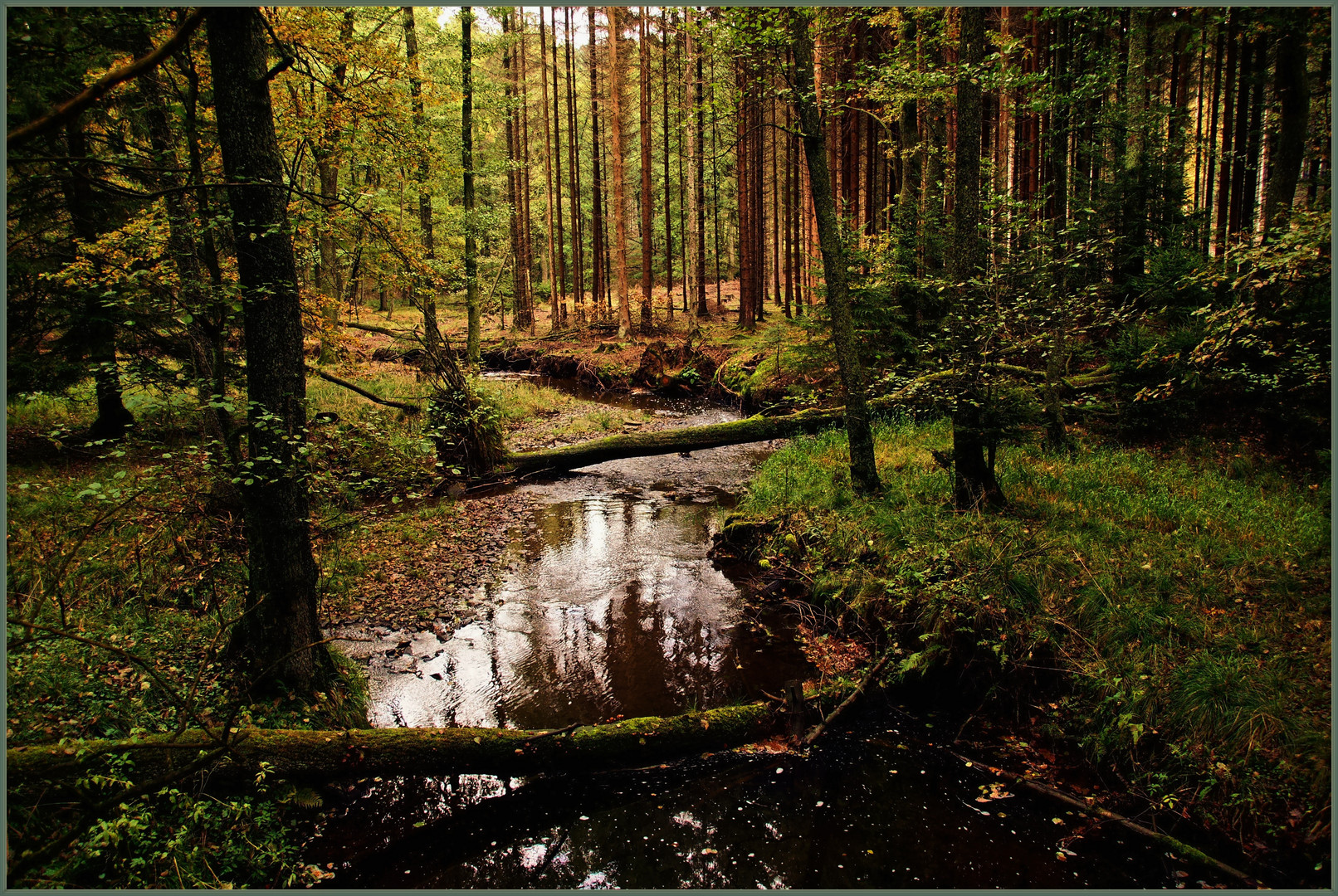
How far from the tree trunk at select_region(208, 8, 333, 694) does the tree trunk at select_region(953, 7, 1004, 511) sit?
6944mm

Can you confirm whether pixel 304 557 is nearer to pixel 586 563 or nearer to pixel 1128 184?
pixel 586 563

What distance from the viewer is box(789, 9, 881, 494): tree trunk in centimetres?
777

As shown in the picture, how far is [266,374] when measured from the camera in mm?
4812

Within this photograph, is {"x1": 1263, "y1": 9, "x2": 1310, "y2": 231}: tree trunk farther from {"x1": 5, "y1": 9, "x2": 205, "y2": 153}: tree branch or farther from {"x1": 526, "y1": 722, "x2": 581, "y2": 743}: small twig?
{"x1": 5, "y1": 9, "x2": 205, "y2": 153}: tree branch

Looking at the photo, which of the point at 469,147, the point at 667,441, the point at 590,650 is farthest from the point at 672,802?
the point at 469,147

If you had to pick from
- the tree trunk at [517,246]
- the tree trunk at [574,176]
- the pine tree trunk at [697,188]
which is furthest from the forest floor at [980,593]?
the tree trunk at [517,246]

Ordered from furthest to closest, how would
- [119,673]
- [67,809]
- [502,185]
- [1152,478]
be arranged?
[502,185] < [1152,478] < [119,673] < [67,809]

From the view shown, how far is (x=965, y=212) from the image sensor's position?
23.4 feet

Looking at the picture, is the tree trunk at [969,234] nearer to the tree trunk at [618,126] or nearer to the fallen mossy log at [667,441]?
the fallen mossy log at [667,441]

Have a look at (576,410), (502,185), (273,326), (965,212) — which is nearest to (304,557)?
(273,326)

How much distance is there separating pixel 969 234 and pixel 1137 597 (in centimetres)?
444

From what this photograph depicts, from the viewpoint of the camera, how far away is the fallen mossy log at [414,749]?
360cm

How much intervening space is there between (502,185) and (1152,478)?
34.8m

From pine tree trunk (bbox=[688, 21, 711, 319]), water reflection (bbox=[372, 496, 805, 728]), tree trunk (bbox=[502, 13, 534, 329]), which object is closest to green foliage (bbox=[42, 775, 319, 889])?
water reflection (bbox=[372, 496, 805, 728])
